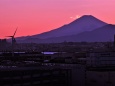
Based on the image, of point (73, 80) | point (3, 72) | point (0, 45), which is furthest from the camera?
point (0, 45)

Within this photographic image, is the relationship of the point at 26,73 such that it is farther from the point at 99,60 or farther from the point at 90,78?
the point at 99,60

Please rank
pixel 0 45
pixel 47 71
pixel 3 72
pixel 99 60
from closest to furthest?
pixel 3 72
pixel 47 71
pixel 99 60
pixel 0 45

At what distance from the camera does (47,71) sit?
5094cm

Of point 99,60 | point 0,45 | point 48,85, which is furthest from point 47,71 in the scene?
point 0,45

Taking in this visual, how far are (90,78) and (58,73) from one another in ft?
20.6

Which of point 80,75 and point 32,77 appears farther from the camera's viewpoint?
point 80,75

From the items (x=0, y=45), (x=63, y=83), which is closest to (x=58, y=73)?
(x=63, y=83)

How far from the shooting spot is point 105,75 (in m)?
56.1

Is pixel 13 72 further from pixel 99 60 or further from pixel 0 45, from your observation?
pixel 0 45

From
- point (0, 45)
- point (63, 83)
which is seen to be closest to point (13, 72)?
point (63, 83)

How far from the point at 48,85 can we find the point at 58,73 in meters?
2.34

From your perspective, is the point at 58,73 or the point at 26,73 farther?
the point at 58,73

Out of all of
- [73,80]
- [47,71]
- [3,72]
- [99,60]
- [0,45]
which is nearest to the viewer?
[3,72]

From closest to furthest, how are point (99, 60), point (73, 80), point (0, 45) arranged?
point (73, 80), point (99, 60), point (0, 45)
